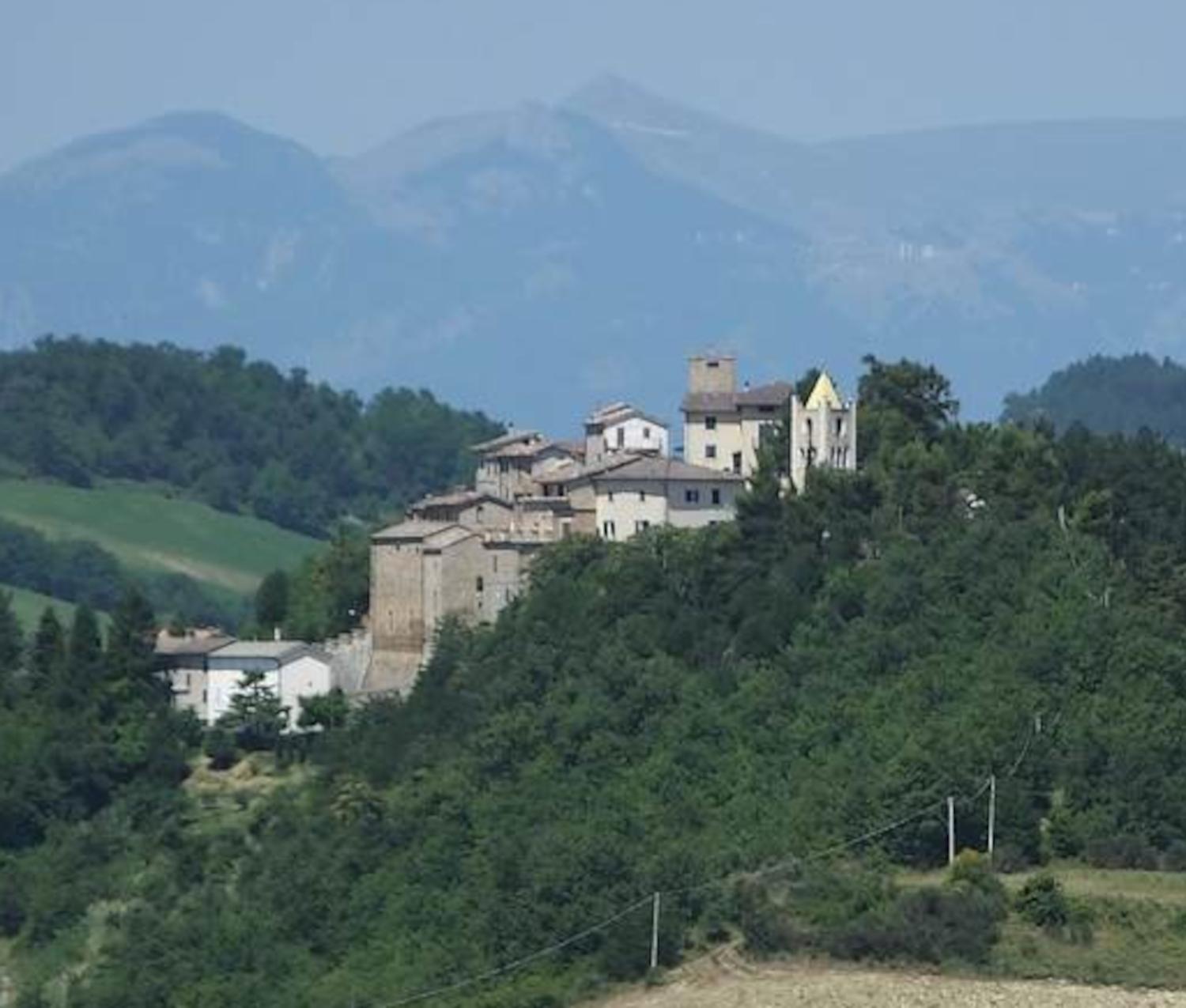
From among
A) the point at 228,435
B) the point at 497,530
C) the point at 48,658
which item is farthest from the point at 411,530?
the point at 228,435

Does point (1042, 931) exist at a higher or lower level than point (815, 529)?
lower

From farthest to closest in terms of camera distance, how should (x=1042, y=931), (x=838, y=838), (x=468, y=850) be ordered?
(x=468, y=850), (x=838, y=838), (x=1042, y=931)

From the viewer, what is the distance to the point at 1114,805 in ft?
223

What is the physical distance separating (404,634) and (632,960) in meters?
22.8

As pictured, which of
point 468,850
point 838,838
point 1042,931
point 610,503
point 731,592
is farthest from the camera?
point 610,503

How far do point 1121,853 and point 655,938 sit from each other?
648 cm

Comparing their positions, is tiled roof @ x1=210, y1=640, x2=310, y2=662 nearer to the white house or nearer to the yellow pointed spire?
the white house

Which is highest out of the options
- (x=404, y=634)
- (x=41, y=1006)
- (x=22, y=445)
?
(x=22, y=445)

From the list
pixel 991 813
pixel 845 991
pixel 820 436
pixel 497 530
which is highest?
pixel 820 436

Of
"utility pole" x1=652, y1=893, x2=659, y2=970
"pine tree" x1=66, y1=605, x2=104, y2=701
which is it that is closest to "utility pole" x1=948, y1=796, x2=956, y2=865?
"utility pole" x1=652, y1=893, x2=659, y2=970

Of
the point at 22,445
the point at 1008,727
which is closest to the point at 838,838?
the point at 1008,727

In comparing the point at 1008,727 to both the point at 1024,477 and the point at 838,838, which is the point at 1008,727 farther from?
the point at 1024,477

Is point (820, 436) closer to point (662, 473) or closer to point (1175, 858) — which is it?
point (662, 473)

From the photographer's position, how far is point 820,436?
86312 mm
